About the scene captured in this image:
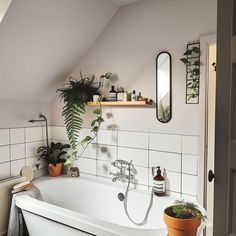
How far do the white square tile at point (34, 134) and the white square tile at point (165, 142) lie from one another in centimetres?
136

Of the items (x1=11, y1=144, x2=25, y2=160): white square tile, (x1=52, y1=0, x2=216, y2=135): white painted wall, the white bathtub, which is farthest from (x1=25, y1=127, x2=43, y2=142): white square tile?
(x1=52, y1=0, x2=216, y2=135): white painted wall

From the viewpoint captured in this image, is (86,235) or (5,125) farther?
(5,125)

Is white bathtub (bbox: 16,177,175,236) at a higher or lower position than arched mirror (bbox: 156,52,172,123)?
lower

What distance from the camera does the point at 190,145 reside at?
87.3 inches

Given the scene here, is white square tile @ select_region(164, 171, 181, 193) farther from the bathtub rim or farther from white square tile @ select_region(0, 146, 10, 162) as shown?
white square tile @ select_region(0, 146, 10, 162)

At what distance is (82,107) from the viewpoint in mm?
2727

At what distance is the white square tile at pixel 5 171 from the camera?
2.56m

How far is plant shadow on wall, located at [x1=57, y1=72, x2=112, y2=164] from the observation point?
2.68 metres

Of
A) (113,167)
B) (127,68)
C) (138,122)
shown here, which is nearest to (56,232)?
(113,167)

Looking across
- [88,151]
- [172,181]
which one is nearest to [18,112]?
[88,151]

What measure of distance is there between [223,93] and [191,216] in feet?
2.66

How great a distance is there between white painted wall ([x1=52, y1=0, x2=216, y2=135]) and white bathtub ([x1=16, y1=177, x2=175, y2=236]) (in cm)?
68

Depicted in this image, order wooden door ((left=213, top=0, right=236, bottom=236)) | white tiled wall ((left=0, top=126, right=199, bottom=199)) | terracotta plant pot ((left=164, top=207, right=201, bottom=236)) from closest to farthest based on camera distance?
wooden door ((left=213, top=0, right=236, bottom=236)) < terracotta plant pot ((left=164, top=207, right=201, bottom=236)) < white tiled wall ((left=0, top=126, right=199, bottom=199))

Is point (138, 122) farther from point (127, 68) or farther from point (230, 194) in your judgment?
point (230, 194)
